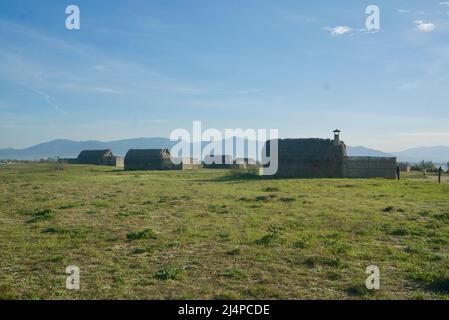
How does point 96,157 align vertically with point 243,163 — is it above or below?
above

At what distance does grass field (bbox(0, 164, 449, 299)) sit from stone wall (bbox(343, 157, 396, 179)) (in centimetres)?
2913

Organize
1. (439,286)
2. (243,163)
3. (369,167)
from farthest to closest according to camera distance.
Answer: (243,163), (369,167), (439,286)

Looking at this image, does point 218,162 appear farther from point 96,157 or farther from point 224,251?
point 224,251

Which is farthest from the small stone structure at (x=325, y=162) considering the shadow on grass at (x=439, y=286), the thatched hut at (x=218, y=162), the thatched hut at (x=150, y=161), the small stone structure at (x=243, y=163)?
the shadow on grass at (x=439, y=286)

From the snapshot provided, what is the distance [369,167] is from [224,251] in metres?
40.5

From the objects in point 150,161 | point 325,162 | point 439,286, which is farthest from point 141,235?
point 150,161

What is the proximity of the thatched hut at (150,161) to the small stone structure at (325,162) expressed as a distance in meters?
28.7

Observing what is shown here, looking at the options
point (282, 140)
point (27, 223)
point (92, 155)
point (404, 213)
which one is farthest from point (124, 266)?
point (92, 155)

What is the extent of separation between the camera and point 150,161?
7756 centimetres

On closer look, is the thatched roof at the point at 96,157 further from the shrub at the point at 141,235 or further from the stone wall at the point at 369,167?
the shrub at the point at 141,235

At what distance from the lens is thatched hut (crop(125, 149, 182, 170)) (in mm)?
76938
